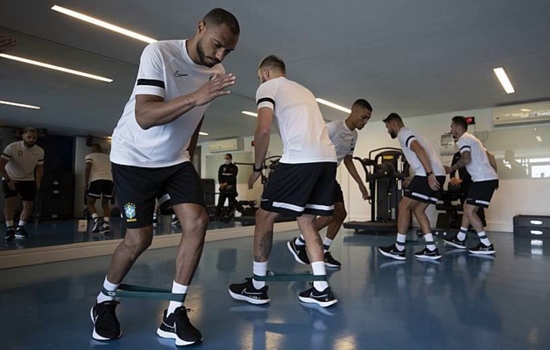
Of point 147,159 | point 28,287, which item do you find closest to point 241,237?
point 28,287

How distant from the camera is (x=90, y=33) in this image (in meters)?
3.88

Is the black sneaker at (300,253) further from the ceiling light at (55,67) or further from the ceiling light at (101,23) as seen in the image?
the ceiling light at (55,67)

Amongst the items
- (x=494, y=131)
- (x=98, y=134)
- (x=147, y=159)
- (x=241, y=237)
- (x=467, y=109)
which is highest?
(x=467, y=109)

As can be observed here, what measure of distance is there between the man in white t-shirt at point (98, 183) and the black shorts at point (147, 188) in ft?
10.4

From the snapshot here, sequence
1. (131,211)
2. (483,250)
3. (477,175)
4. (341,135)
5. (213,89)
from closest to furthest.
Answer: (213,89), (131,211), (341,135), (483,250), (477,175)

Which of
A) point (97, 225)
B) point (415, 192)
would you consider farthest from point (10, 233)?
point (415, 192)

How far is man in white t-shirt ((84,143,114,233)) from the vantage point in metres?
4.59

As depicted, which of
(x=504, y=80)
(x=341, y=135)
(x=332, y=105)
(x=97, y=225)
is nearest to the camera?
(x=341, y=135)

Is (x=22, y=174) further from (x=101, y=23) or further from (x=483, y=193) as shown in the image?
(x=483, y=193)

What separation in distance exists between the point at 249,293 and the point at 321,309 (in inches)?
17.4

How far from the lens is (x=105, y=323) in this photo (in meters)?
1.63

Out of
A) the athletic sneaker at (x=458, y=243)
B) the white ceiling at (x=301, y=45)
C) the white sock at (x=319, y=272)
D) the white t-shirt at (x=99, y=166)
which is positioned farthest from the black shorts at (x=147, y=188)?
the athletic sneaker at (x=458, y=243)

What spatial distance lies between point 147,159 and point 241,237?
4321 millimetres

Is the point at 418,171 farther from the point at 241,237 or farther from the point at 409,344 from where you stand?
the point at 241,237
